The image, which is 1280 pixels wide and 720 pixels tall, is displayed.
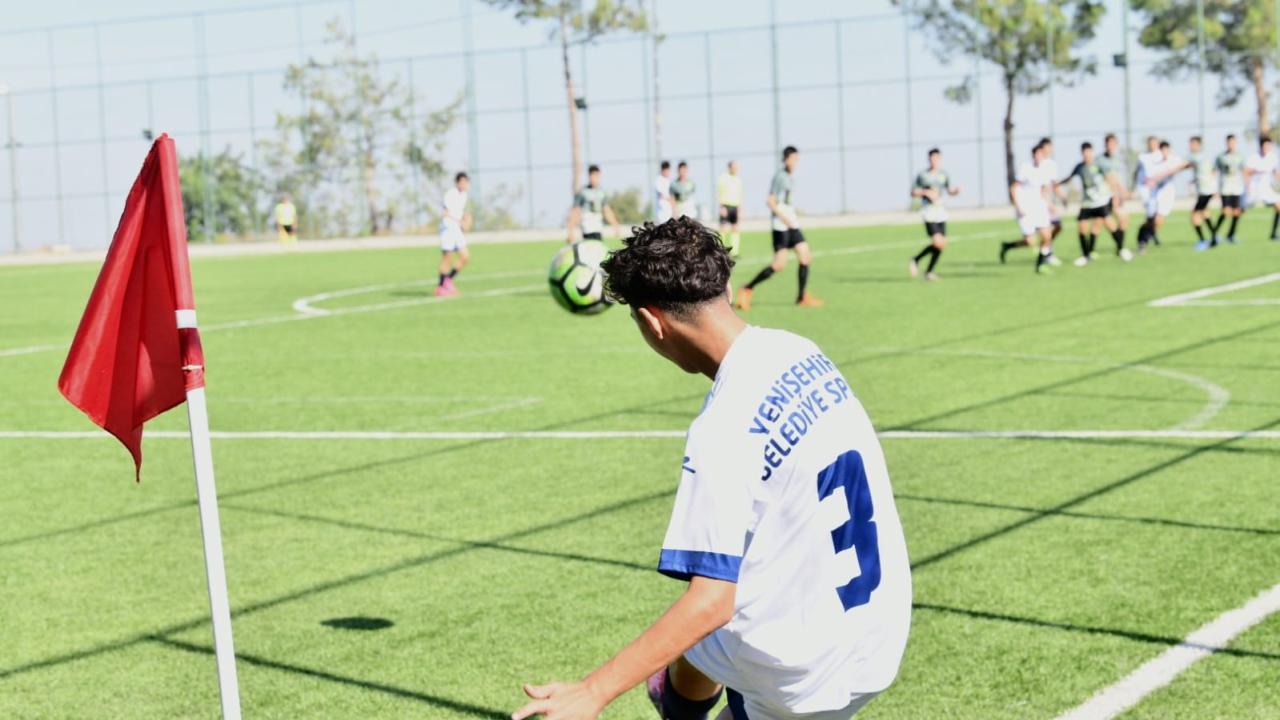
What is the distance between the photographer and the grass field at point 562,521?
20.2 ft

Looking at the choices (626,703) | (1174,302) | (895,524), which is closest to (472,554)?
(626,703)

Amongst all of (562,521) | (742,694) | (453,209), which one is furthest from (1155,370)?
(453,209)

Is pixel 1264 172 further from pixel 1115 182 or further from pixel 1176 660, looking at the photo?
pixel 1176 660

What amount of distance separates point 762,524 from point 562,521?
220 inches

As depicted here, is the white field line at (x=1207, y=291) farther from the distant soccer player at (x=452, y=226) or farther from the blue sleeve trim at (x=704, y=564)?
the blue sleeve trim at (x=704, y=564)

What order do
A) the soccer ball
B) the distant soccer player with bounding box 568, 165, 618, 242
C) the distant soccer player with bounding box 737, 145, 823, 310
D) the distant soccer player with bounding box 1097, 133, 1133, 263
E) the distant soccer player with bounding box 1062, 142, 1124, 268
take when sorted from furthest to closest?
the distant soccer player with bounding box 568, 165, 618, 242
the distant soccer player with bounding box 1097, 133, 1133, 263
the distant soccer player with bounding box 1062, 142, 1124, 268
the distant soccer player with bounding box 737, 145, 823, 310
the soccer ball

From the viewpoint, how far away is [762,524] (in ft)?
11.0

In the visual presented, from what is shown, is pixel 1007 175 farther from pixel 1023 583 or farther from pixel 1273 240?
pixel 1023 583

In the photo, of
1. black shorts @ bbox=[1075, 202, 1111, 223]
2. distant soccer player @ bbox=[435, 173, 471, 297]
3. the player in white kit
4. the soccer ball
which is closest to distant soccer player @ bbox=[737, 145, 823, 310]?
the soccer ball

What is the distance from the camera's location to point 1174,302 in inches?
804

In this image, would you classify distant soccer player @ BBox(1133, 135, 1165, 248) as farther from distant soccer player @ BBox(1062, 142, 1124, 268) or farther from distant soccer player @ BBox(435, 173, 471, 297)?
distant soccer player @ BBox(435, 173, 471, 297)

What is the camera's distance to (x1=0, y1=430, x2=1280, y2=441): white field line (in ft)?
35.6

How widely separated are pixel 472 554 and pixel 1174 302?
14444 mm

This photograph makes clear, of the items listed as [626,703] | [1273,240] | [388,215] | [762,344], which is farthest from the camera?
[388,215]
